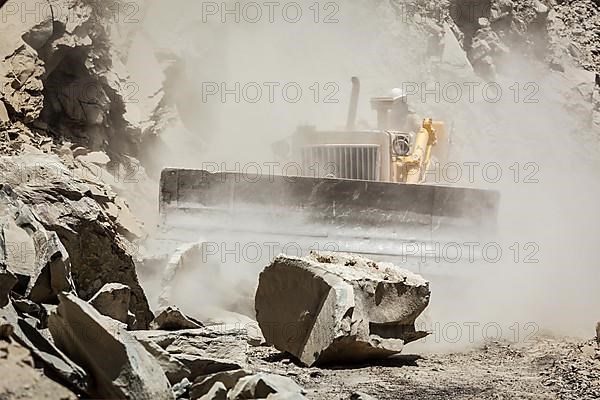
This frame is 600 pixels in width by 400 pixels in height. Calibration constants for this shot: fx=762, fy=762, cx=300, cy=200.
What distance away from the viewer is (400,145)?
7672 mm

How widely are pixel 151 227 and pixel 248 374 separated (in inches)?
203

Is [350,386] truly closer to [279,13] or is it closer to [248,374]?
[248,374]

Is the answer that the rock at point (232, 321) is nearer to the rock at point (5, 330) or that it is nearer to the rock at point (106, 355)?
the rock at point (106, 355)

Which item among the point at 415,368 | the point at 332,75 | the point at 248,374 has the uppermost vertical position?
the point at 332,75

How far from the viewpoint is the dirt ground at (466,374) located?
3553 millimetres

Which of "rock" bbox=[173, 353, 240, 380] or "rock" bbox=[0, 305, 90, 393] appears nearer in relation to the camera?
"rock" bbox=[0, 305, 90, 393]

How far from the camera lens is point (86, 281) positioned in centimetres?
421

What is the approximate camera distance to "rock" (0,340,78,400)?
6.51 feet

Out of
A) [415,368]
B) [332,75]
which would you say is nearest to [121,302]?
[415,368]

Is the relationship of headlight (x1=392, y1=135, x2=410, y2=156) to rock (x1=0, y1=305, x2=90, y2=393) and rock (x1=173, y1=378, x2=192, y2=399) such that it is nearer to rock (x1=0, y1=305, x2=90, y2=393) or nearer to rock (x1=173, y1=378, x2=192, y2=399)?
rock (x1=173, y1=378, x2=192, y2=399)

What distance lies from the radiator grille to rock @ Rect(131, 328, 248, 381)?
426 cm

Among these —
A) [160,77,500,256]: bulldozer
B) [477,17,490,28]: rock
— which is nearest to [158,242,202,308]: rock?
[160,77,500,256]: bulldozer

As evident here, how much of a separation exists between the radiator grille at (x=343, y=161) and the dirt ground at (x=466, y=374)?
3.01 metres

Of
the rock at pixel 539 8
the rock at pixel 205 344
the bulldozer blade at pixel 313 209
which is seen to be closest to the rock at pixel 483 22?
the rock at pixel 539 8
